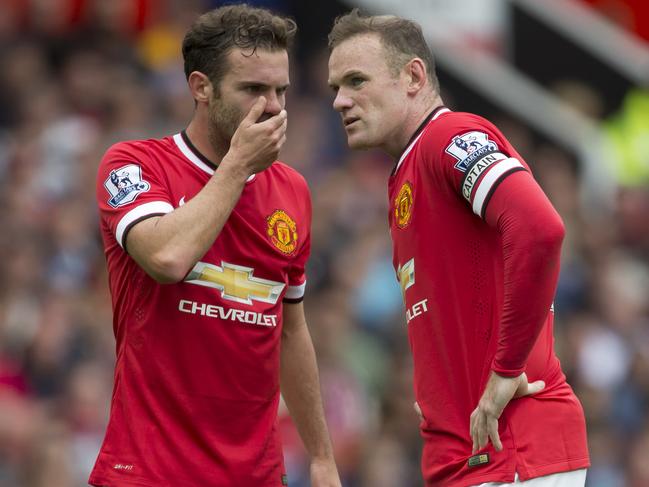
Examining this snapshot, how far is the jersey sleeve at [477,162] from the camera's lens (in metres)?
4.77

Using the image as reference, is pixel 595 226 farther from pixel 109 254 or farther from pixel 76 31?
pixel 109 254

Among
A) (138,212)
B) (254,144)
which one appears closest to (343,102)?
(254,144)

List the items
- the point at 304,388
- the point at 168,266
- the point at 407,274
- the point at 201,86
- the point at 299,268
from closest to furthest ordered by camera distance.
Answer: the point at 168,266, the point at 407,274, the point at 201,86, the point at 299,268, the point at 304,388

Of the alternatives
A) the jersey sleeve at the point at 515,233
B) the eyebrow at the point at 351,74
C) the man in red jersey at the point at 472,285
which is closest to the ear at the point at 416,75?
the man in red jersey at the point at 472,285

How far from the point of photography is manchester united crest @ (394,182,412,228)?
5.13 metres

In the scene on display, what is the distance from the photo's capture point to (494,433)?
4812 mm

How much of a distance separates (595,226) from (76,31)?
17.6 feet

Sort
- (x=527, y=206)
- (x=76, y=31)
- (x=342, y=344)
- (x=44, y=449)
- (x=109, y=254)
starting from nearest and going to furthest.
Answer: (x=527, y=206)
(x=109, y=254)
(x=44, y=449)
(x=342, y=344)
(x=76, y=31)

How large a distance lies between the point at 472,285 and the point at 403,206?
0.43 metres

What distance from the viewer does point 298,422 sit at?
19.3ft

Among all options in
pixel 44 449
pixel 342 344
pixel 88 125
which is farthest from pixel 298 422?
pixel 88 125

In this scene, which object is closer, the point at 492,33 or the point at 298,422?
the point at 298,422

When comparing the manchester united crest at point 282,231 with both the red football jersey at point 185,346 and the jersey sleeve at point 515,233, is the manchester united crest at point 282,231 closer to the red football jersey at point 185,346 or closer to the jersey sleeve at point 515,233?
the red football jersey at point 185,346

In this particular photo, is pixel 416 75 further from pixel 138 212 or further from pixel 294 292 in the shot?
pixel 138 212
